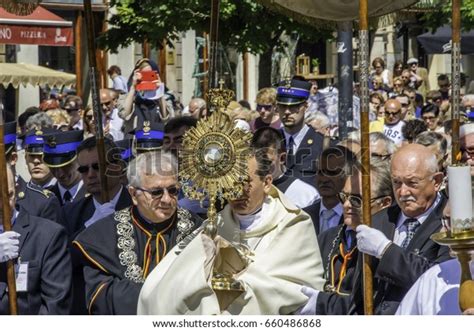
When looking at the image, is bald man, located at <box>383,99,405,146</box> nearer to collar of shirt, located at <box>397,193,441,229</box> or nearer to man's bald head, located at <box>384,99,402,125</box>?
man's bald head, located at <box>384,99,402,125</box>

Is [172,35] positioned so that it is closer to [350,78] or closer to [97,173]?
[350,78]

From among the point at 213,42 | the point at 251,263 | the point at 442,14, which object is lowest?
the point at 251,263

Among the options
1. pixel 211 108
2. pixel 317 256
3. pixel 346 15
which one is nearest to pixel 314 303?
pixel 317 256

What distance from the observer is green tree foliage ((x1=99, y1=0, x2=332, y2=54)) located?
11906 millimetres

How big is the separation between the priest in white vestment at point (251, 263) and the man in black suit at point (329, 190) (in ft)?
3.77

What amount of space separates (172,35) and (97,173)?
527cm

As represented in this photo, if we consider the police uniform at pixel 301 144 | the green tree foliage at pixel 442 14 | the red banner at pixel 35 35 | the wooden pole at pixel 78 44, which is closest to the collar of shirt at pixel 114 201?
the police uniform at pixel 301 144

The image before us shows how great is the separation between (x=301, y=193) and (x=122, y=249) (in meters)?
2.11

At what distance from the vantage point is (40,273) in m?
6.19

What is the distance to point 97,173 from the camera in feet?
25.9

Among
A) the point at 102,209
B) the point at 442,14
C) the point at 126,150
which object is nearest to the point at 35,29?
the point at 442,14

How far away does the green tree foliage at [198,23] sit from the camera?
1191 cm

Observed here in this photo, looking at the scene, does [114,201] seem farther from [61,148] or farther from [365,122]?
[365,122]

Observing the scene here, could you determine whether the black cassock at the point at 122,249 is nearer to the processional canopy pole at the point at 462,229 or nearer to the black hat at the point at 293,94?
the processional canopy pole at the point at 462,229
